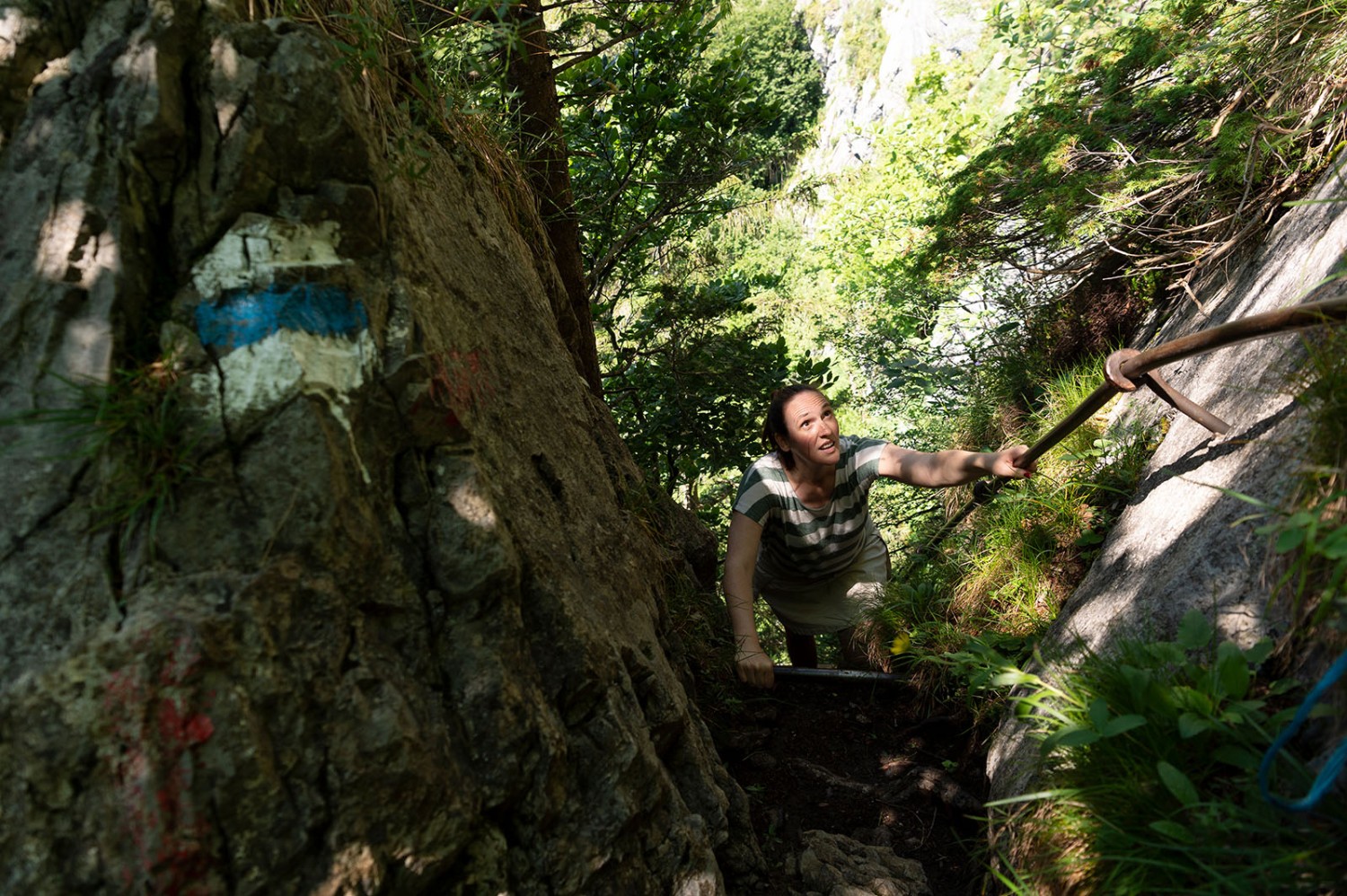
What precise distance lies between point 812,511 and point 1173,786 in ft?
9.54

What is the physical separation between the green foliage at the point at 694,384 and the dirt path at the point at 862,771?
255cm

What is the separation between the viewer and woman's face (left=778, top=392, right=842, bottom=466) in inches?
175

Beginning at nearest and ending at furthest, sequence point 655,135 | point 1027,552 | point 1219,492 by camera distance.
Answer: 1. point 1219,492
2. point 1027,552
3. point 655,135

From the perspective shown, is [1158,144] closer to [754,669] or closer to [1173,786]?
[754,669]

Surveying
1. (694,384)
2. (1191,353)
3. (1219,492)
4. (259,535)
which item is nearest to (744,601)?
(1219,492)

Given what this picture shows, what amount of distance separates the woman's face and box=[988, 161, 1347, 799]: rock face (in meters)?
1.42

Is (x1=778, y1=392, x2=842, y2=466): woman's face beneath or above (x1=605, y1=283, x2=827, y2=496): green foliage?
beneath

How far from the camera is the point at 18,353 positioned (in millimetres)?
1729

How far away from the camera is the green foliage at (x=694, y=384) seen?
6414 mm

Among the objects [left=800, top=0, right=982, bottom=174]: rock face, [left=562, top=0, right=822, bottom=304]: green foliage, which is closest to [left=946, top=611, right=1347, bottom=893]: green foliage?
[left=562, top=0, right=822, bottom=304]: green foliage

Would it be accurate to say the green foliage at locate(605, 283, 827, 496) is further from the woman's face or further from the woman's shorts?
the woman's face

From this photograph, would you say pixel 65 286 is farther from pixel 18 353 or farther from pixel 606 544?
pixel 606 544

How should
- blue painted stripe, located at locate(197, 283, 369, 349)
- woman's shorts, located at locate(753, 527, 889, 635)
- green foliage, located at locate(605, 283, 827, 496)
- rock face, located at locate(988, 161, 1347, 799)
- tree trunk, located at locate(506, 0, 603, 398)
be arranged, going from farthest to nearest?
green foliage, located at locate(605, 283, 827, 496)
woman's shorts, located at locate(753, 527, 889, 635)
tree trunk, located at locate(506, 0, 603, 398)
rock face, located at locate(988, 161, 1347, 799)
blue painted stripe, located at locate(197, 283, 369, 349)

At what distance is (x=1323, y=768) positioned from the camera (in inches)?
64.2
